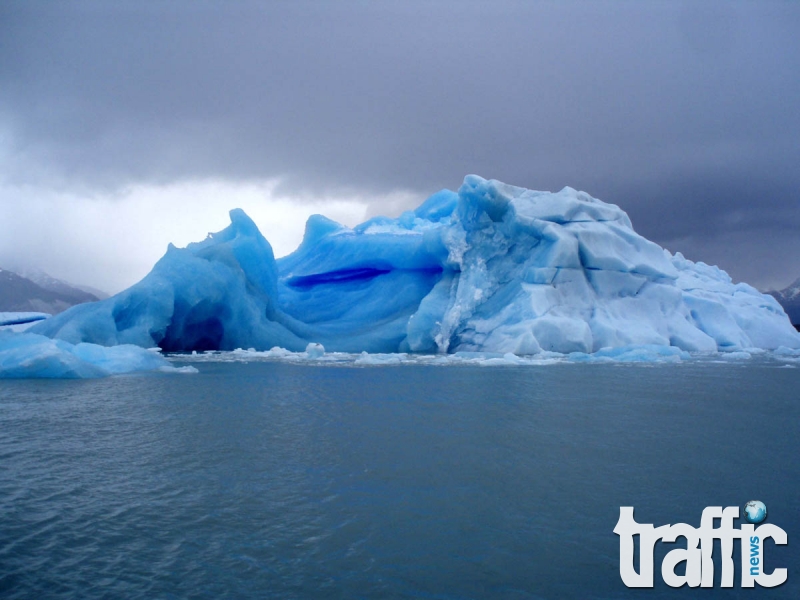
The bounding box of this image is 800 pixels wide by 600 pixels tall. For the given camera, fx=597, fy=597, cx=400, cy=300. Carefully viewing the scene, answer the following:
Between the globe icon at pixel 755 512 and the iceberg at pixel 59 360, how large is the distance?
8.16 metres

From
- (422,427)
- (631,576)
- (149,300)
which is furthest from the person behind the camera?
(149,300)

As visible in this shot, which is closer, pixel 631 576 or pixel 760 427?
pixel 631 576

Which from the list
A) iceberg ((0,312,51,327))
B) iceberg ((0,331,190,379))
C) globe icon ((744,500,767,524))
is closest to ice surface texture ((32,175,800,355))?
iceberg ((0,331,190,379))

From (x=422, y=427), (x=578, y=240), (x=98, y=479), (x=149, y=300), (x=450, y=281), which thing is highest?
(x=578, y=240)

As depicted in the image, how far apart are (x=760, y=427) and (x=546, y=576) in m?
3.86

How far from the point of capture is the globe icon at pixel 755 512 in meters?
2.90

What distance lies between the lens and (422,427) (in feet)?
16.6

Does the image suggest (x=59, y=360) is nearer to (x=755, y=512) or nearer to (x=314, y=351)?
(x=314, y=351)

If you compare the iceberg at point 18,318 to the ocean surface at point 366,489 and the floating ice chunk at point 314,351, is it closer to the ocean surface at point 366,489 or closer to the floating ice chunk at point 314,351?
the floating ice chunk at point 314,351

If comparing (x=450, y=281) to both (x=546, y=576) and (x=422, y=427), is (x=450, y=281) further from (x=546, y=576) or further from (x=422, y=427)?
(x=546, y=576)

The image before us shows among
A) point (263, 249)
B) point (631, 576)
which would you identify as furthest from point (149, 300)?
point (631, 576)

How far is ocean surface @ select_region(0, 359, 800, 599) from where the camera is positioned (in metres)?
2.32

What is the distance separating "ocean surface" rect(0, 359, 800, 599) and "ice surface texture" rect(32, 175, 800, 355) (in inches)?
256

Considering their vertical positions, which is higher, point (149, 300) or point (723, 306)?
point (723, 306)
